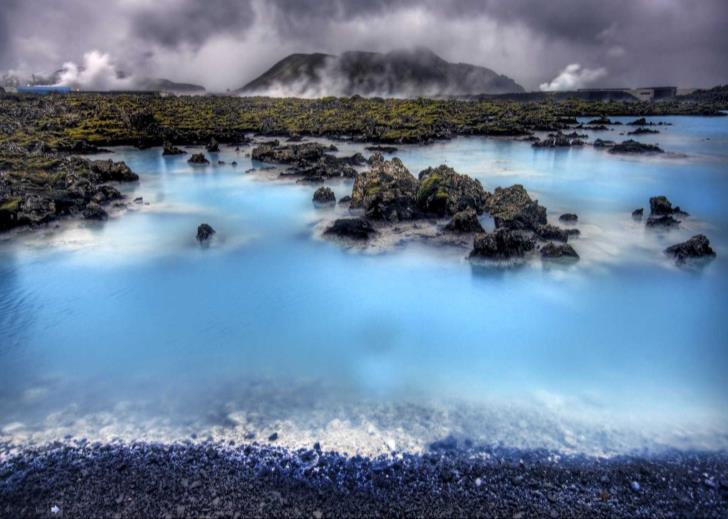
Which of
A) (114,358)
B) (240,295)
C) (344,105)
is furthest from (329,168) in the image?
(344,105)

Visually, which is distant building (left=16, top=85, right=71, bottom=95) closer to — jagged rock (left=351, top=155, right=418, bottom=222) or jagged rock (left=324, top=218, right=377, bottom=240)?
jagged rock (left=351, top=155, right=418, bottom=222)

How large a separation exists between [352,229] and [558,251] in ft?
19.7

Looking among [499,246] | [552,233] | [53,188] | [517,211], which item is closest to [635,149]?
[517,211]

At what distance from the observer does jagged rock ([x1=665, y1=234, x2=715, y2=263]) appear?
1242cm

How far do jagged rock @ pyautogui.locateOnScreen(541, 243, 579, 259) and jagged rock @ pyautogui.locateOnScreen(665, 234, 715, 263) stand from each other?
9.18ft

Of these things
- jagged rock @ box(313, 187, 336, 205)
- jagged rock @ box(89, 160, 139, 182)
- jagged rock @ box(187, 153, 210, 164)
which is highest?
jagged rock @ box(187, 153, 210, 164)

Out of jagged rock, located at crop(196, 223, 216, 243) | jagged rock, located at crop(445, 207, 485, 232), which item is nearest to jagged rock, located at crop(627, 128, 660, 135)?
jagged rock, located at crop(445, 207, 485, 232)

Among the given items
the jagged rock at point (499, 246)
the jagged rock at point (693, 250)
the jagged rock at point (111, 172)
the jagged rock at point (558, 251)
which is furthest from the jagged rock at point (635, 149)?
the jagged rock at point (111, 172)

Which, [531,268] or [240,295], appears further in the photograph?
[531,268]

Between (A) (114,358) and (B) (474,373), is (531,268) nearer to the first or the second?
(B) (474,373)

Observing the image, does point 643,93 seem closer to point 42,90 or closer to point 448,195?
point 448,195

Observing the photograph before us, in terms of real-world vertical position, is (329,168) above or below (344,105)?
below

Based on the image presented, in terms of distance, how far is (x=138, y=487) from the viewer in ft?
17.0

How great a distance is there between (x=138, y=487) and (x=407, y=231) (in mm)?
10916
